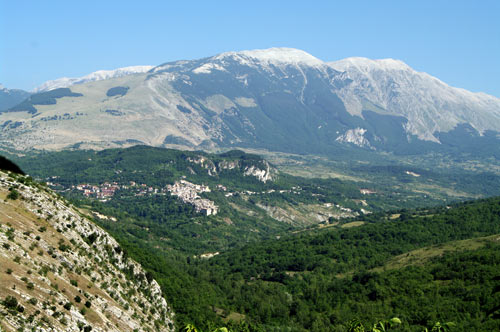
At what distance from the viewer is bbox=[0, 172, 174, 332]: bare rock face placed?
4425 centimetres

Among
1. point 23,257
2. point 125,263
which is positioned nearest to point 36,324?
point 23,257

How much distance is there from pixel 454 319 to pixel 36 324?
76939 millimetres

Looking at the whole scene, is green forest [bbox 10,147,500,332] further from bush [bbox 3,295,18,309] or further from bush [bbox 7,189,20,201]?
bush [bbox 7,189,20,201]

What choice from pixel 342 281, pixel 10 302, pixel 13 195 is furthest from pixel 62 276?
pixel 342 281

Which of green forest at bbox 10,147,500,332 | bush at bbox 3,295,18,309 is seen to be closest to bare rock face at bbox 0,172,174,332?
bush at bbox 3,295,18,309

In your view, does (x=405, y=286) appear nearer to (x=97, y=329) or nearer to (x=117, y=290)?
(x=117, y=290)

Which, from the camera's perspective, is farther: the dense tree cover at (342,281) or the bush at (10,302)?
the dense tree cover at (342,281)

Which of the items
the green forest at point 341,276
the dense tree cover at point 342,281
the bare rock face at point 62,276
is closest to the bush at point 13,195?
the bare rock face at point 62,276

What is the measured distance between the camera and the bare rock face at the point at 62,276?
44.2m

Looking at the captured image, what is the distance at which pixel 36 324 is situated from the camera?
4084 cm

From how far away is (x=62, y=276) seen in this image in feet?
186

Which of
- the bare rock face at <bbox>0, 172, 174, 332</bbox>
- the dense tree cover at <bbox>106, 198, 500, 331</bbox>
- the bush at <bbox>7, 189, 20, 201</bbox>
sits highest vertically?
the bush at <bbox>7, 189, 20, 201</bbox>

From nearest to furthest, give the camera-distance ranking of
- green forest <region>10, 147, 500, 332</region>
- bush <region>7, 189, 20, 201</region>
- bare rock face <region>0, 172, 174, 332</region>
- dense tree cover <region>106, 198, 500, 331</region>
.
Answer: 1. bare rock face <region>0, 172, 174, 332</region>
2. bush <region>7, 189, 20, 201</region>
3. green forest <region>10, 147, 500, 332</region>
4. dense tree cover <region>106, 198, 500, 331</region>

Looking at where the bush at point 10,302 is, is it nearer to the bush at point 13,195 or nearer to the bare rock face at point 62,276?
the bare rock face at point 62,276
